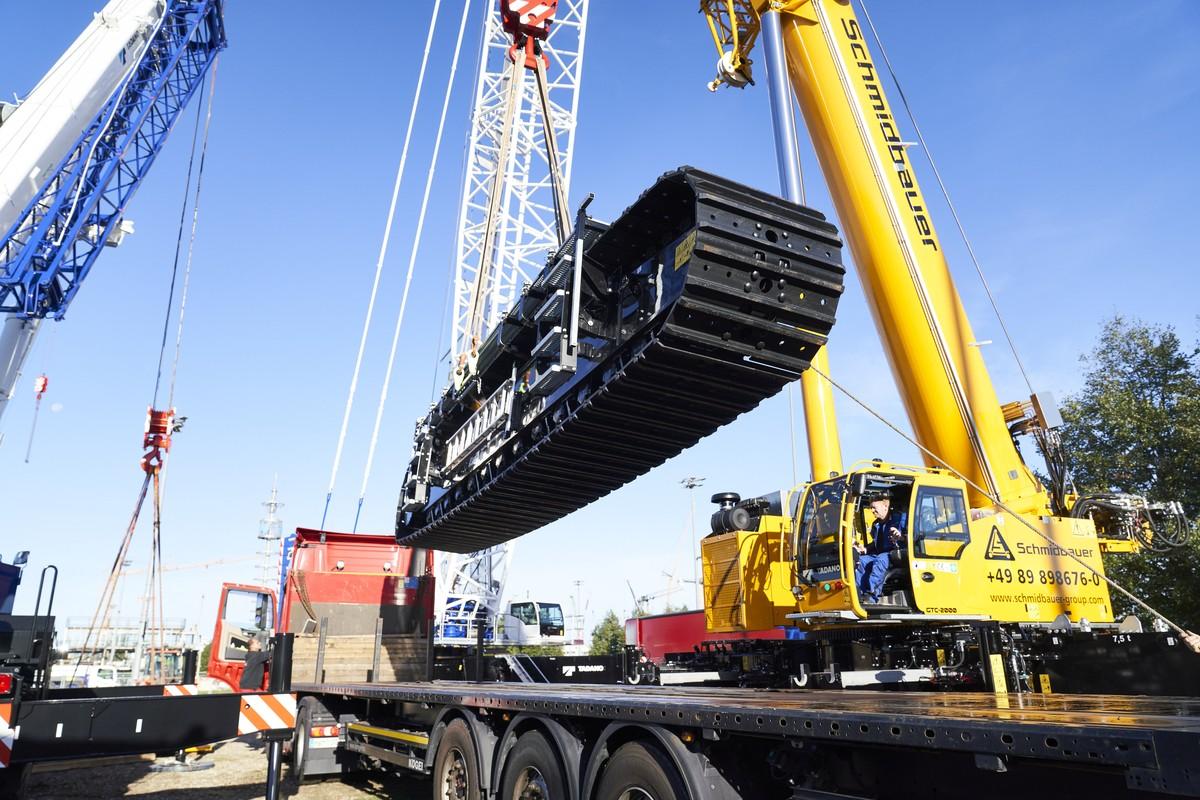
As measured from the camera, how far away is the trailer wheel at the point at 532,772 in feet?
16.8

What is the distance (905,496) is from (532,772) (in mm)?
4248

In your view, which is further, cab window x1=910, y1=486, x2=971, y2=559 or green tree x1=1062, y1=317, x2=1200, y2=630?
green tree x1=1062, y1=317, x2=1200, y2=630

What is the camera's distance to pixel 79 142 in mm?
16906

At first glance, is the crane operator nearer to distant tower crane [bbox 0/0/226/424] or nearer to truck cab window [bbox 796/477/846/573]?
truck cab window [bbox 796/477/846/573]

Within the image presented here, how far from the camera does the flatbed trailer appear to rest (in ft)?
8.79

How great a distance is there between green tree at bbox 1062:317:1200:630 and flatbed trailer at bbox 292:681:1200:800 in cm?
1984

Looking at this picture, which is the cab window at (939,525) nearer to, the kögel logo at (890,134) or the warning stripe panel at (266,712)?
the kögel logo at (890,134)

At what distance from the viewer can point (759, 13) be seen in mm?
10133

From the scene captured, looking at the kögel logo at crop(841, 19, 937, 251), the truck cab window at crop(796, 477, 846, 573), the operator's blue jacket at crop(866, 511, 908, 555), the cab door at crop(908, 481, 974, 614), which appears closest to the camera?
the cab door at crop(908, 481, 974, 614)

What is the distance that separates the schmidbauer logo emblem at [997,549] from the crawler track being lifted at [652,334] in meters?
2.83

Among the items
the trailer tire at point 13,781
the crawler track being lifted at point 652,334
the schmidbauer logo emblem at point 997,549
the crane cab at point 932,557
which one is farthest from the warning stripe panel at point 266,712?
the schmidbauer logo emblem at point 997,549

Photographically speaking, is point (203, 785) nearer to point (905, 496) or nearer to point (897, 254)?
point (905, 496)

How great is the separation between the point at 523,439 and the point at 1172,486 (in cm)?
2463

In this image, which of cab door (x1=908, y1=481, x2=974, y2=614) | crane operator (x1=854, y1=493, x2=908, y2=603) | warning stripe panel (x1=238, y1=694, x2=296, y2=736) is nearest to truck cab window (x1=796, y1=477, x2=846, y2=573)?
crane operator (x1=854, y1=493, x2=908, y2=603)
